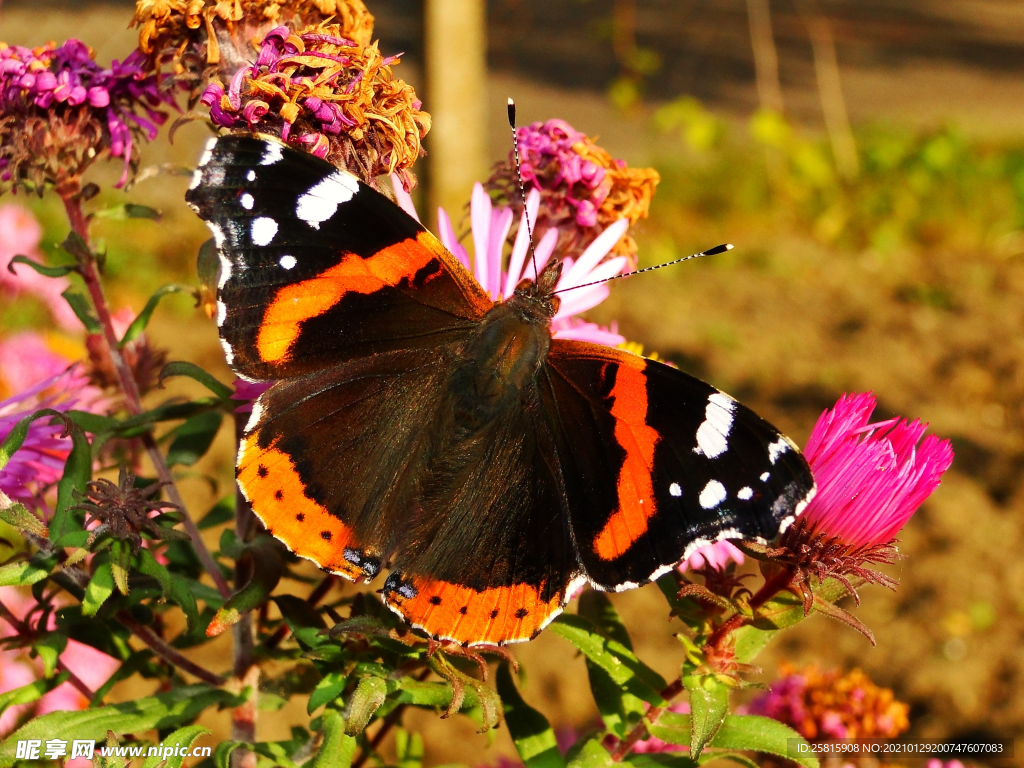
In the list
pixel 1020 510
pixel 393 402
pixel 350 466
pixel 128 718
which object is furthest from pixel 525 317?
pixel 1020 510

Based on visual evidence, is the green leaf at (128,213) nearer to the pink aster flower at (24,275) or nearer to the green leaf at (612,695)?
the green leaf at (612,695)

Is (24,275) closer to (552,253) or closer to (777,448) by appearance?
(552,253)

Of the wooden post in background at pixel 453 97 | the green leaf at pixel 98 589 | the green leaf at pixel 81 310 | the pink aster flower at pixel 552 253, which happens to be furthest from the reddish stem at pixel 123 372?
the wooden post in background at pixel 453 97

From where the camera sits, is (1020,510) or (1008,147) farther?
(1008,147)

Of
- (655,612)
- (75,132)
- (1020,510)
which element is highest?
(75,132)

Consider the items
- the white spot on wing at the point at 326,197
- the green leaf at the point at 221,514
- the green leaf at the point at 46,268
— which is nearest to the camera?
the white spot on wing at the point at 326,197

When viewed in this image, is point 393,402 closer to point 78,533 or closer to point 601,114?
point 78,533
